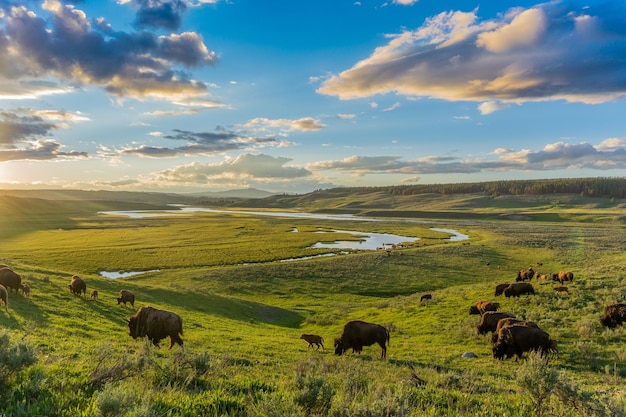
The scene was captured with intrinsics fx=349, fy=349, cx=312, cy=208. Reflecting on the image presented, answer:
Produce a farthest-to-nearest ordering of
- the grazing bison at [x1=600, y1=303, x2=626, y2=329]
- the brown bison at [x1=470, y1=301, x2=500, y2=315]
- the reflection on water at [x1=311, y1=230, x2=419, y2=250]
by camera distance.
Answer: the reflection on water at [x1=311, y1=230, x2=419, y2=250]
the brown bison at [x1=470, y1=301, x2=500, y2=315]
the grazing bison at [x1=600, y1=303, x2=626, y2=329]

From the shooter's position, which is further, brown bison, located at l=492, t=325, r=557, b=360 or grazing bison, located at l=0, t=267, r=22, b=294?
grazing bison, located at l=0, t=267, r=22, b=294

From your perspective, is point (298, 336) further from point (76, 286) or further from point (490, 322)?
point (76, 286)

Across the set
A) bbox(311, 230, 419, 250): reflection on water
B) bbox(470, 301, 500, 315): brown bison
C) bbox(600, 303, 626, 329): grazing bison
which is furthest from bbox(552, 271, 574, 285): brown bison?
bbox(311, 230, 419, 250): reflection on water

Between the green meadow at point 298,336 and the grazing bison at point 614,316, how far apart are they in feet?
2.91

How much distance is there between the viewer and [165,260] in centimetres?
5553

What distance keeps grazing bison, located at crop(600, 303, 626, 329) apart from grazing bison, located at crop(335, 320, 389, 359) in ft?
36.2

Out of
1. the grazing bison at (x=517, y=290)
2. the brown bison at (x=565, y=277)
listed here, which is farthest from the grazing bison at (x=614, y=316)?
the brown bison at (x=565, y=277)

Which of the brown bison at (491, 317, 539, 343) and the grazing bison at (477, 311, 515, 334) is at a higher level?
the brown bison at (491, 317, 539, 343)

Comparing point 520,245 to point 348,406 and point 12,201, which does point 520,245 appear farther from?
point 12,201

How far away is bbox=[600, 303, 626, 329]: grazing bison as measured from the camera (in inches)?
676

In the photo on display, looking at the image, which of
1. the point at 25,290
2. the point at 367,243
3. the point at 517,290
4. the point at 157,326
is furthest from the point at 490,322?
the point at 367,243

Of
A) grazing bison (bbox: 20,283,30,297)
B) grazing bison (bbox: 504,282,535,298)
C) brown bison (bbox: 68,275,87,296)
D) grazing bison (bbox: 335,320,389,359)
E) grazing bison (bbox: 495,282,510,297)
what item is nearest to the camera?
grazing bison (bbox: 335,320,389,359)

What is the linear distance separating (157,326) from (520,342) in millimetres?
15729

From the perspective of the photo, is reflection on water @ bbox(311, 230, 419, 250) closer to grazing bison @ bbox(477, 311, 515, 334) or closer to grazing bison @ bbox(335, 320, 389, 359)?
grazing bison @ bbox(477, 311, 515, 334)
